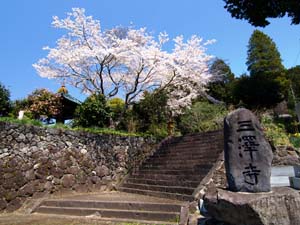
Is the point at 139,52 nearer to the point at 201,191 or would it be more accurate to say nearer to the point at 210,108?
the point at 210,108

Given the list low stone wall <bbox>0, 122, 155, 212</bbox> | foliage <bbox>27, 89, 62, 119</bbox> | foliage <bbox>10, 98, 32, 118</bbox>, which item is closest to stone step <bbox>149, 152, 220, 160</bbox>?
low stone wall <bbox>0, 122, 155, 212</bbox>

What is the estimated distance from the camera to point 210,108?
42.1 feet

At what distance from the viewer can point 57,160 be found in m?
8.30

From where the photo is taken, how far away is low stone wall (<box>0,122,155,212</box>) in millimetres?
7223

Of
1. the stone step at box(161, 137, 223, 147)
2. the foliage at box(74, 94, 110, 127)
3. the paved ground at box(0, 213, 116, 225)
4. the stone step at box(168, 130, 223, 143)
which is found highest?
the foliage at box(74, 94, 110, 127)

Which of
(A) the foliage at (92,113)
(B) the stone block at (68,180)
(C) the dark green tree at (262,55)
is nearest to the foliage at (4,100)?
(A) the foliage at (92,113)

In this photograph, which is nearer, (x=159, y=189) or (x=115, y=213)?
(x=115, y=213)

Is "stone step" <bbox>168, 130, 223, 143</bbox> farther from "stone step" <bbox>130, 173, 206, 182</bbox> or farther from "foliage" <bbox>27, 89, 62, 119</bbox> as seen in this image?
"foliage" <bbox>27, 89, 62, 119</bbox>

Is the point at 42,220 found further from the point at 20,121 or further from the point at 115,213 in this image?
the point at 20,121

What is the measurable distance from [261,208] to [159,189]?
4454 mm

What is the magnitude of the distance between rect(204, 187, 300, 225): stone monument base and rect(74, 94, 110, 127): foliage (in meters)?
6.83

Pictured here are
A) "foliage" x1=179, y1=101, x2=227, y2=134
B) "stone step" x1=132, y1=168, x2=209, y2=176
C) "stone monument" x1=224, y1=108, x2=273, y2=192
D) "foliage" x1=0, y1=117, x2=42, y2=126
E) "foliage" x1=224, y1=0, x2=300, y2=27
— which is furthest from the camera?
"foliage" x1=179, y1=101, x2=227, y2=134

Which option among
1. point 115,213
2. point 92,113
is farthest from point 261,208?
point 92,113

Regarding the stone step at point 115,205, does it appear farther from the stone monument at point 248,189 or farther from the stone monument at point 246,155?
the stone monument at point 246,155
